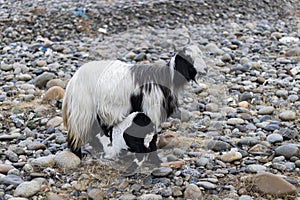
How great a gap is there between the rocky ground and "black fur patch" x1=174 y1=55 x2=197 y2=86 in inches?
30.3

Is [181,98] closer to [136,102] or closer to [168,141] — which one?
[168,141]

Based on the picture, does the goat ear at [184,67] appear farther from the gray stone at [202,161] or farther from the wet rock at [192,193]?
the wet rock at [192,193]

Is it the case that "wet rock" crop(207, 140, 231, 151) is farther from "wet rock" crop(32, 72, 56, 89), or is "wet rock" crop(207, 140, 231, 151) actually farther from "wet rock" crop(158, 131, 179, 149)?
"wet rock" crop(32, 72, 56, 89)

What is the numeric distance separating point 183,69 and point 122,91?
0.55 metres

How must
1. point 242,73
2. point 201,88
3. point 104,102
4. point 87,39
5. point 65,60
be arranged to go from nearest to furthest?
point 104,102, point 201,88, point 242,73, point 65,60, point 87,39

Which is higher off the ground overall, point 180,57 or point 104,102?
point 180,57

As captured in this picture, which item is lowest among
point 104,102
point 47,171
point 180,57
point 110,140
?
point 47,171

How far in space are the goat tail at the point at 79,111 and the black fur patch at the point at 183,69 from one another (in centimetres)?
76

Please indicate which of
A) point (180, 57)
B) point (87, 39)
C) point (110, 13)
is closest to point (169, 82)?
point (180, 57)

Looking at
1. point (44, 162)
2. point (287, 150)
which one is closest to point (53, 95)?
point (44, 162)

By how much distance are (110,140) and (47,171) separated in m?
0.60

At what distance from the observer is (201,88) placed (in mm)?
6301

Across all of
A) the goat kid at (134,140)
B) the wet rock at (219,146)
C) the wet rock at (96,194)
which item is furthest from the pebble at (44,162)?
the wet rock at (219,146)

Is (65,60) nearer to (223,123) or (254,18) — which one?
(223,123)
